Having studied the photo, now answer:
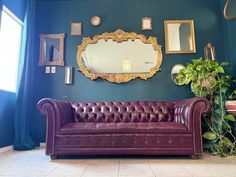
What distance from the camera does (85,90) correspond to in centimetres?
346

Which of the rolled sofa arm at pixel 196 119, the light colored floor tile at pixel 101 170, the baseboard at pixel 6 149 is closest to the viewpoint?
the light colored floor tile at pixel 101 170

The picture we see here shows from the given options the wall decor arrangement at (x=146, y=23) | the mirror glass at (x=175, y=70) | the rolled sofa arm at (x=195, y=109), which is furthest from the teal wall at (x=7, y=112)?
the mirror glass at (x=175, y=70)

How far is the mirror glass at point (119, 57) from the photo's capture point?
3430 millimetres

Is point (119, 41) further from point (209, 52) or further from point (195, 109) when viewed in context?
point (195, 109)

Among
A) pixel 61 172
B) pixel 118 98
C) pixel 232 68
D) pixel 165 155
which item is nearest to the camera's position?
pixel 61 172

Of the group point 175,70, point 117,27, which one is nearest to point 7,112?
point 117,27

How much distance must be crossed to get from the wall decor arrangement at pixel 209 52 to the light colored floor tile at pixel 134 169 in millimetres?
2353

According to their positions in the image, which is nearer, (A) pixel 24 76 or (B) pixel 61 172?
(B) pixel 61 172

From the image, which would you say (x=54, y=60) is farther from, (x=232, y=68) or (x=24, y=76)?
(x=232, y=68)

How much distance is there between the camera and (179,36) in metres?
3.49

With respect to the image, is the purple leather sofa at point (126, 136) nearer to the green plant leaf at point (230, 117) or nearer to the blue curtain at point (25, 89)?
the green plant leaf at point (230, 117)

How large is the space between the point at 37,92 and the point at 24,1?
5.75 ft

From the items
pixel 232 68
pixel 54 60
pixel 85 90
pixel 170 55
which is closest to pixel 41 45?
pixel 54 60

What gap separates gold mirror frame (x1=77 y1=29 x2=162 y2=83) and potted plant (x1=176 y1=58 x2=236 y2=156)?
0.72 m
